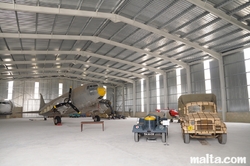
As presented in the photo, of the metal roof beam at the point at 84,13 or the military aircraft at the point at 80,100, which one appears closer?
the metal roof beam at the point at 84,13

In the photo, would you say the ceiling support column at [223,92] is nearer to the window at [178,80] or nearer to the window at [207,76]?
the window at [207,76]

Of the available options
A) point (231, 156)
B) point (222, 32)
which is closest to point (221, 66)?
point (222, 32)

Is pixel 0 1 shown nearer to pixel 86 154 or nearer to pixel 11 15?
pixel 11 15

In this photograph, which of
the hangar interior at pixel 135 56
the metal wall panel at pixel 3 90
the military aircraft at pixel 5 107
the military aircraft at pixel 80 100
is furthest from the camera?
the metal wall panel at pixel 3 90

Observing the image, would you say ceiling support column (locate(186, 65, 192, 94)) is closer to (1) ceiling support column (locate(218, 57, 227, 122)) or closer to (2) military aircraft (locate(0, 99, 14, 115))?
(1) ceiling support column (locate(218, 57, 227, 122))

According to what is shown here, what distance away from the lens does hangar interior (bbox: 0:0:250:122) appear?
1708 centimetres

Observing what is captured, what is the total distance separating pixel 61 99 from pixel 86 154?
680 inches

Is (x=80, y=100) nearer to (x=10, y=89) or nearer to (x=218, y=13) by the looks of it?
(x=218, y=13)

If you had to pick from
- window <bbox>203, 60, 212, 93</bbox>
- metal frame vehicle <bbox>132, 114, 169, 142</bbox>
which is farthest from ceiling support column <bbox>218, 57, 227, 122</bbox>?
metal frame vehicle <bbox>132, 114, 169, 142</bbox>

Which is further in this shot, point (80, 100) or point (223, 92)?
point (223, 92)

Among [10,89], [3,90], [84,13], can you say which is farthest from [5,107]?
[84,13]

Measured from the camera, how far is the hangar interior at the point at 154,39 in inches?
672

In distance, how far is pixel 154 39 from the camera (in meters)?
24.2

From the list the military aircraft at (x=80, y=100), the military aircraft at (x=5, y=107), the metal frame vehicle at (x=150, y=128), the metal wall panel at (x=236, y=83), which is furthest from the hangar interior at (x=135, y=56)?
the military aircraft at (x=5, y=107)
